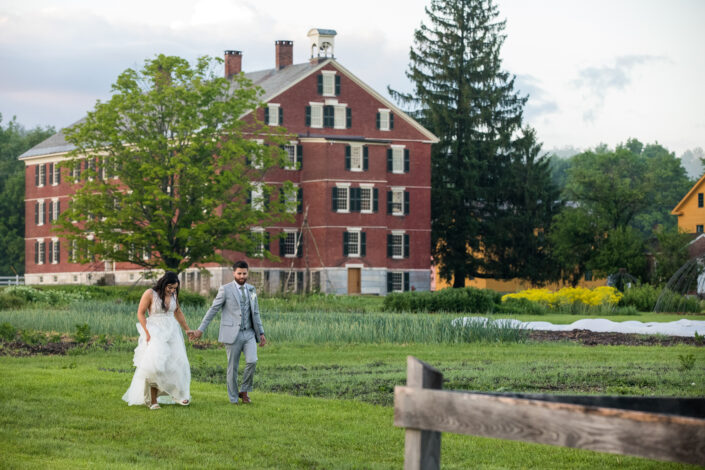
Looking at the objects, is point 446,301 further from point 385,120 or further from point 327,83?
point 385,120

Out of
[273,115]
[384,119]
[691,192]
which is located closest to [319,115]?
[273,115]

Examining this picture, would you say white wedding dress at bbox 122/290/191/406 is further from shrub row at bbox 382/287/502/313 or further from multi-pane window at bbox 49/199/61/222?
multi-pane window at bbox 49/199/61/222

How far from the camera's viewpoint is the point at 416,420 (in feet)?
17.4

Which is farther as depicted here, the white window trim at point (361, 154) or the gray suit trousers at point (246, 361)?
the white window trim at point (361, 154)

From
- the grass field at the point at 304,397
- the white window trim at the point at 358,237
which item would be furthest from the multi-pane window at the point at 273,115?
the grass field at the point at 304,397

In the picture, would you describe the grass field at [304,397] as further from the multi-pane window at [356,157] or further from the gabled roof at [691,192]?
the gabled roof at [691,192]

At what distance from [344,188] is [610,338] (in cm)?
3666

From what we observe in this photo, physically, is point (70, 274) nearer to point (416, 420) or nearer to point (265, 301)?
point (265, 301)

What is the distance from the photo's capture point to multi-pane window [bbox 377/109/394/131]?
6358cm

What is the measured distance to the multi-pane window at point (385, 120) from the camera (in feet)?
209

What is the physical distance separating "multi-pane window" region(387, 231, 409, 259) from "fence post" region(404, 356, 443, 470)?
189 feet

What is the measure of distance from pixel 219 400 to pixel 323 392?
61.3 inches

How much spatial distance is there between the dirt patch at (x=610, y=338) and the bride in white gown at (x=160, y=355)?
40.6 ft

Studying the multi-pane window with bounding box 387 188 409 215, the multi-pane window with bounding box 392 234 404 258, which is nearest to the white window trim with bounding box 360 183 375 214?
the multi-pane window with bounding box 387 188 409 215
